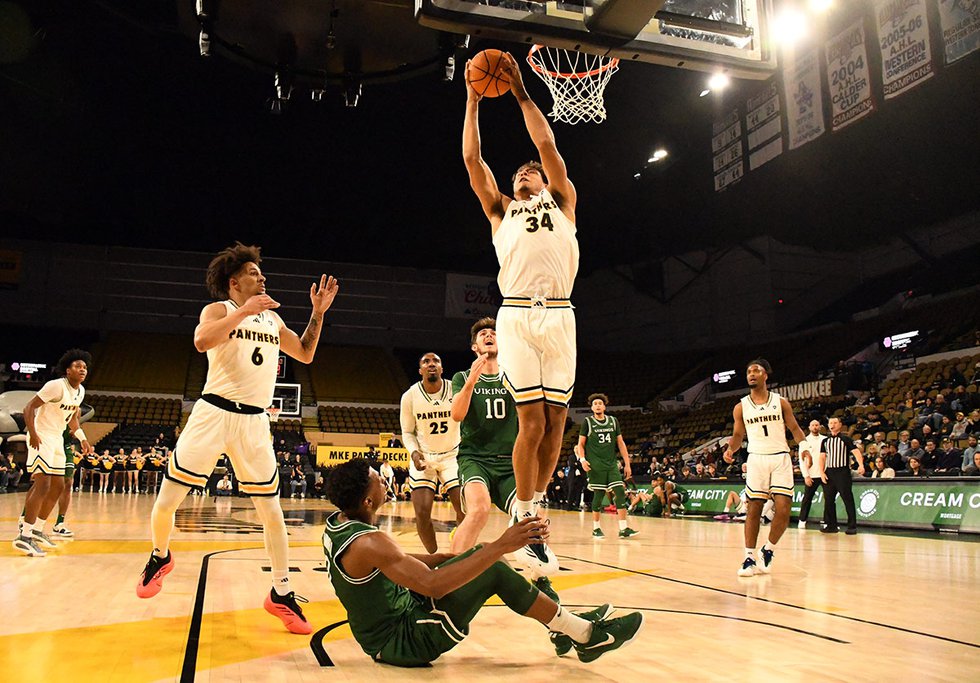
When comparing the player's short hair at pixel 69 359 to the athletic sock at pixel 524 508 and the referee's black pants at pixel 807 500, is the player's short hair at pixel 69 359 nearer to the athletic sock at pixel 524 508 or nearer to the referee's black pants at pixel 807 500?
the athletic sock at pixel 524 508

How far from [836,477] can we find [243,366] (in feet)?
36.5

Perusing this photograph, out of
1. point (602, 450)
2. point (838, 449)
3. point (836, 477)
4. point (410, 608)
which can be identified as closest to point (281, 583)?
point (410, 608)

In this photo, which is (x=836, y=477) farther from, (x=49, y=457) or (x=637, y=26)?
(x=49, y=457)

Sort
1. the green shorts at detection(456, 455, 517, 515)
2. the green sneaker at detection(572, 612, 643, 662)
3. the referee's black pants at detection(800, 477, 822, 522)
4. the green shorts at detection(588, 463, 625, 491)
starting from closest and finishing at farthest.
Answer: the green sneaker at detection(572, 612, 643, 662) → the green shorts at detection(456, 455, 517, 515) → the green shorts at detection(588, 463, 625, 491) → the referee's black pants at detection(800, 477, 822, 522)

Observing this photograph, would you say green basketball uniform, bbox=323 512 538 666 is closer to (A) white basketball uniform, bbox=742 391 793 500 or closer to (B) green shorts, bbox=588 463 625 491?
(A) white basketball uniform, bbox=742 391 793 500

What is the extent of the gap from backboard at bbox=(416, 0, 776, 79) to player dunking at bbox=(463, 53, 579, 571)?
1.33 metres

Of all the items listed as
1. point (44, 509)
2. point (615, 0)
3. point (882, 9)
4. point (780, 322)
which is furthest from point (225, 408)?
point (780, 322)

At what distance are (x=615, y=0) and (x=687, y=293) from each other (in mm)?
25794

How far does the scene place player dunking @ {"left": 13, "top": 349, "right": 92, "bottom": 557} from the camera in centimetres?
764

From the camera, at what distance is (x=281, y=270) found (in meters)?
32.3

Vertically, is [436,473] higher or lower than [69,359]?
lower

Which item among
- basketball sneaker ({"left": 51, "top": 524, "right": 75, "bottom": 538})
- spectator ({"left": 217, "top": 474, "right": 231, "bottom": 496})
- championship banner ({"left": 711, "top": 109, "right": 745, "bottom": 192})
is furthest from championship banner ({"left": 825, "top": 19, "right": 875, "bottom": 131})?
spectator ({"left": 217, "top": 474, "right": 231, "bottom": 496})

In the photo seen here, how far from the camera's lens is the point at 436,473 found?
23.3 ft

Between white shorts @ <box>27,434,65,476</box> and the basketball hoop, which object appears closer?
the basketball hoop
